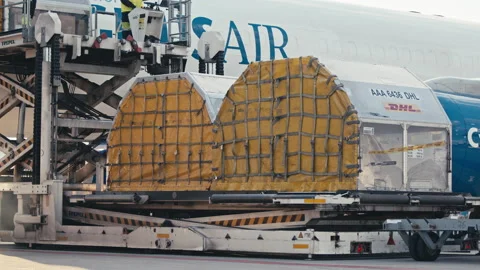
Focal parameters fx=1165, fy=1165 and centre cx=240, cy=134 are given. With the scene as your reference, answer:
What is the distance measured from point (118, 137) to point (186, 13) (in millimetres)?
4021

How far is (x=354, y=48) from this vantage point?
3073cm

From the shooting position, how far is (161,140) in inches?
791

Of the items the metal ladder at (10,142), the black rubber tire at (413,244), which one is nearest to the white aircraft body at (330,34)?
the metal ladder at (10,142)

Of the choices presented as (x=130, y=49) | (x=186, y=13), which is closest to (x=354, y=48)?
(x=186, y=13)

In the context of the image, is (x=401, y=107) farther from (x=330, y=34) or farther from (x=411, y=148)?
(x=330, y=34)

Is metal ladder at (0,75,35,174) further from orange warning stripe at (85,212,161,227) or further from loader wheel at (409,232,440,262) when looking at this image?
loader wheel at (409,232,440,262)

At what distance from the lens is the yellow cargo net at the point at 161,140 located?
19.5m

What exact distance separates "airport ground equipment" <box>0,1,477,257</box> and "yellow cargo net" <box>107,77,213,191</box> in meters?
0.03

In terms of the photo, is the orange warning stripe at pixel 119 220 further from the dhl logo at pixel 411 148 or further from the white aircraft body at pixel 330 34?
the dhl logo at pixel 411 148

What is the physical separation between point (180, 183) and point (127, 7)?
15.3 ft

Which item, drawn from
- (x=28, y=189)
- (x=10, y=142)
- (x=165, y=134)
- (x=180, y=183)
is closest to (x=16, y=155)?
(x=10, y=142)

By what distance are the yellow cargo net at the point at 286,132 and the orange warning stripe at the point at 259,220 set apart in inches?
17.2

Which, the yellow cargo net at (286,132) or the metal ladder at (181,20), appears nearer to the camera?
the yellow cargo net at (286,132)

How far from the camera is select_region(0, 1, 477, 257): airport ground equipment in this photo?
56.7 feet
